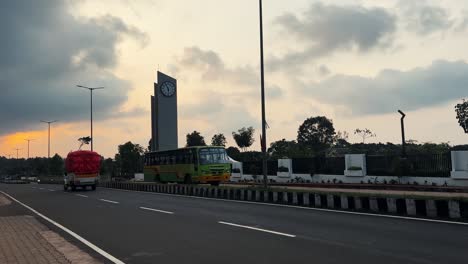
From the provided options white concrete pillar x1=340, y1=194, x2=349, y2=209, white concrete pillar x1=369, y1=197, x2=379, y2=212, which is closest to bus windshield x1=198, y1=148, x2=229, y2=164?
white concrete pillar x1=340, y1=194, x2=349, y2=209

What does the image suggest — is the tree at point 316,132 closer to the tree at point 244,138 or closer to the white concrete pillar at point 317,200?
the tree at point 244,138

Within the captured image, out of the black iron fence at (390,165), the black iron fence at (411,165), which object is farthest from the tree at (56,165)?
the black iron fence at (411,165)

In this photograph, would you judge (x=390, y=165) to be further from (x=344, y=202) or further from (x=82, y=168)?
(x=82, y=168)

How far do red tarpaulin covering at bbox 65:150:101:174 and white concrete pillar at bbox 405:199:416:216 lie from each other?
29.7m

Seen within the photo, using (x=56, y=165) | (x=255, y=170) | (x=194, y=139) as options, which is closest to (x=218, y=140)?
(x=194, y=139)

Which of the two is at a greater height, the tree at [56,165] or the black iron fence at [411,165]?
the tree at [56,165]

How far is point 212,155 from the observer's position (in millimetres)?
34594

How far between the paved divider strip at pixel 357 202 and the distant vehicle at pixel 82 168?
1516 centimetres

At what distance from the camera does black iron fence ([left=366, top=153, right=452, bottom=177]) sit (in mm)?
27922

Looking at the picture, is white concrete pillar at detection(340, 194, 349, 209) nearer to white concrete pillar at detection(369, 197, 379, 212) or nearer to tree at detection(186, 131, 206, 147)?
white concrete pillar at detection(369, 197, 379, 212)

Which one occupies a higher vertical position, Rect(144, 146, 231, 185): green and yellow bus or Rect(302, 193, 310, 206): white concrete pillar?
Rect(144, 146, 231, 185): green and yellow bus

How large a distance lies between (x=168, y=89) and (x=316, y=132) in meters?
38.8

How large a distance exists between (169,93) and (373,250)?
5371cm

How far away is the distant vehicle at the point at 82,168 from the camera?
128 ft
